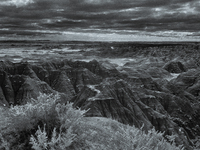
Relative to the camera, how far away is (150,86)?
5325 cm

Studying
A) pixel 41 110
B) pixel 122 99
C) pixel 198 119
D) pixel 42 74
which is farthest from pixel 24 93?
pixel 41 110

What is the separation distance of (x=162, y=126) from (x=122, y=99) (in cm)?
817

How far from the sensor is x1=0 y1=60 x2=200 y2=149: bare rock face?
3416cm

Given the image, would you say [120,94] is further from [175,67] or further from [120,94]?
[175,67]

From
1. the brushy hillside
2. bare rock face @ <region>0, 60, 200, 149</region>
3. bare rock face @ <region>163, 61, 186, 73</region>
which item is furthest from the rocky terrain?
bare rock face @ <region>163, 61, 186, 73</region>

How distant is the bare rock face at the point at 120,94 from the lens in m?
34.2

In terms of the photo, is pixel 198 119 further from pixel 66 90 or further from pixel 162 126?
pixel 66 90

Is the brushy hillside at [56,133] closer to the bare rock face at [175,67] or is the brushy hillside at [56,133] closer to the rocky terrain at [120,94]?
the rocky terrain at [120,94]

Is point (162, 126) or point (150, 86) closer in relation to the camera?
point (162, 126)

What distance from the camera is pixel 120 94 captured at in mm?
38656

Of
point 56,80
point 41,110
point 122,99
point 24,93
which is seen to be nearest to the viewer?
point 41,110

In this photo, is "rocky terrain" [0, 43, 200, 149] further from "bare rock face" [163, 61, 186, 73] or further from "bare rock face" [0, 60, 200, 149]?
"bare rock face" [163, 61, 186, 73]

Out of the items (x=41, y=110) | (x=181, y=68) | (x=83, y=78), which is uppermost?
(x=41, y=110)

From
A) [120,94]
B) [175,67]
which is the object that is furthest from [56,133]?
[175,67]
